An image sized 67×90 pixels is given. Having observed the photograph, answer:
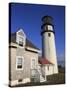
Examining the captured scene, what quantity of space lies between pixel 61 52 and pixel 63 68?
0.49 feet

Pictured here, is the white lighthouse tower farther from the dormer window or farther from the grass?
the dormer window

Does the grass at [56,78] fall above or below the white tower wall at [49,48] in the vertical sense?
below

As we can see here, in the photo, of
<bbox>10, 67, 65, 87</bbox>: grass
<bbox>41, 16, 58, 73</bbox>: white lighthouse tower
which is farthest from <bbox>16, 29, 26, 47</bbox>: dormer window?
<bbox>10, 67, 65, 87</bbox>: grass

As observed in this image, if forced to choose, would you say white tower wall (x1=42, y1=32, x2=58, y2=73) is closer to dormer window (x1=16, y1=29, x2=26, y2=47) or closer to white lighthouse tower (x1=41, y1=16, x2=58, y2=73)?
white lighthouse tower (x1=41, y1=16, x2=58, y2=73)

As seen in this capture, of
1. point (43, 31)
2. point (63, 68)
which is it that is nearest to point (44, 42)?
point (43, 31)

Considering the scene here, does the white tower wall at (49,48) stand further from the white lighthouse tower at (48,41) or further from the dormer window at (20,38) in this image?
the dormer window at (20,38)

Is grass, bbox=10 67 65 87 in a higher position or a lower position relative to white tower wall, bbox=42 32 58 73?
lower

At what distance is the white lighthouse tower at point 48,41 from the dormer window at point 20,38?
0.59 ft

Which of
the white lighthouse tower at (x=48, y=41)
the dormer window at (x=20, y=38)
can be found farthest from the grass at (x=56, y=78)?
the dormer window at (x=20, y=38)

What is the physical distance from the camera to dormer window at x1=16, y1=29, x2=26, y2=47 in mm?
2018

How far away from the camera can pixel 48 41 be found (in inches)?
82.1

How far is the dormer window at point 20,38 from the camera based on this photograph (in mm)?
2018

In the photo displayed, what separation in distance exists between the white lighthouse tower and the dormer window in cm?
18

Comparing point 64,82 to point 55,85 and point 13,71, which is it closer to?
point 55,85
